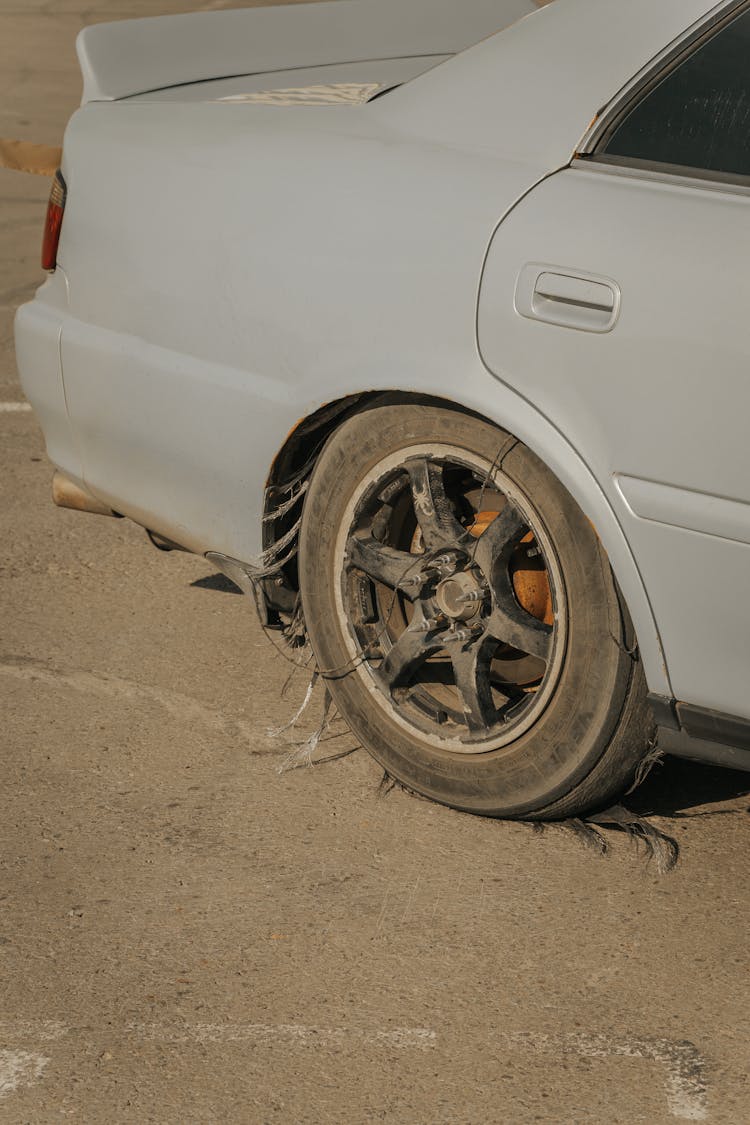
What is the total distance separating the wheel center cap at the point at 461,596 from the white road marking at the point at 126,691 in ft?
2.31

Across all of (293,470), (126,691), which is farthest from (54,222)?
(126,691)

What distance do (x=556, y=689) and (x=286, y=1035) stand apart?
2.68ft

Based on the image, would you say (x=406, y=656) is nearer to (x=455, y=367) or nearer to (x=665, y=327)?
(x=455, y=367)

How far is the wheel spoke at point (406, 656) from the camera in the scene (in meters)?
3.02

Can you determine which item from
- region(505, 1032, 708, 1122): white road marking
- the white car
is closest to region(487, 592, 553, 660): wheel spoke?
the white car

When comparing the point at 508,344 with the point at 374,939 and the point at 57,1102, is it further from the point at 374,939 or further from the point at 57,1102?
the point at 57,1102

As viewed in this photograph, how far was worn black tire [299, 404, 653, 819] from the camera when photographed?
8.87ft

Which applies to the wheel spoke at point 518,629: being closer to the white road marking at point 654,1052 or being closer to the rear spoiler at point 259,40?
the white road marking at point 654,1052

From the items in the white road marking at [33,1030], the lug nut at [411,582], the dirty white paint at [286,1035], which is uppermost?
the lug nut at [411,582]

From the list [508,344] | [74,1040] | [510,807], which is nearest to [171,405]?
[508,344]

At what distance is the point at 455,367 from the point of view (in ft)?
8.83

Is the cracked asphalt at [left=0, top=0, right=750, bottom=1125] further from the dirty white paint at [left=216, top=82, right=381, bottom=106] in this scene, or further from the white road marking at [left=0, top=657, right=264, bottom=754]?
the dirty white paint at [left=216, top=82, right=381, bottom=106]

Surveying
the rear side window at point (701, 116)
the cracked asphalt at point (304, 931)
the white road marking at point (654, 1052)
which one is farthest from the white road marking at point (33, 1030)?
the rear side window at point (701, 116)

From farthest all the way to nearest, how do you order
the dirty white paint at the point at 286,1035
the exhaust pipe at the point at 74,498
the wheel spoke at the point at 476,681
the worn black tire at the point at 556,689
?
the exhaust pipe at the point at 74,498
the wheel spoke at the point at 476,681
the worn black tire at the point at 556,689
the dirty white paint at the point at 286,1035
